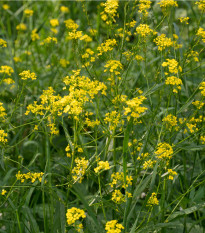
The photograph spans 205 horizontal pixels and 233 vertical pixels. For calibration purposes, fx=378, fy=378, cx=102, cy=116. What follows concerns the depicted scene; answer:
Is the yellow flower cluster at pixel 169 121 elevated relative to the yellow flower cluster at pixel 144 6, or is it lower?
lower

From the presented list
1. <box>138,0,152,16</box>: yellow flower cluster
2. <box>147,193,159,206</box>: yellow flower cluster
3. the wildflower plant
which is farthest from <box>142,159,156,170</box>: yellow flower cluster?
<box>138,0,152,16</box>: yellow flower cluster

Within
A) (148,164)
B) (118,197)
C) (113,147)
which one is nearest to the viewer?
(118,197)

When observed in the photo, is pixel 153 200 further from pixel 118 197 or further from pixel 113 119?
pixel 113 119

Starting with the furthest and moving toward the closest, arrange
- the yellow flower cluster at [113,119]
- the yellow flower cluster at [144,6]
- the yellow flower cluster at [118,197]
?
the yellow flower cluster at [144,6], the yellow flower cluster at [113,119], the yellow flower cluster at [118,197]

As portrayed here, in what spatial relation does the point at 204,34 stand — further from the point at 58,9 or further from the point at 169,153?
the point at 58,9

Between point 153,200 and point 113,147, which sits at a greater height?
point 113,147

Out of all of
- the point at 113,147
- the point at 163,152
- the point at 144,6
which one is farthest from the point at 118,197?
the point at 144,6

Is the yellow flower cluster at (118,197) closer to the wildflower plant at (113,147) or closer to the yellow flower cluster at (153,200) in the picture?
the wildflower plant at (113,147)

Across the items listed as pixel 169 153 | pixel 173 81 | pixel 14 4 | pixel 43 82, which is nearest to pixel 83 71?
pixel 173 81

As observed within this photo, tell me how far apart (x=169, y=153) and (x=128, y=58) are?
2.69ft

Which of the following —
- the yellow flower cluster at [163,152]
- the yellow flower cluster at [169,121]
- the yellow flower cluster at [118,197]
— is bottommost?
the yellow flower cluster at [118,197]

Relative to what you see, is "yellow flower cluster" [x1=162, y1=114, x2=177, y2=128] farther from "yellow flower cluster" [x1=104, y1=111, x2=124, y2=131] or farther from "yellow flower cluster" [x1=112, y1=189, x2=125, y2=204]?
"yellow flower cluster" [x1=112, y1=189, x2=125, y2=204]

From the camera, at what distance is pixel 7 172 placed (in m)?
2.59

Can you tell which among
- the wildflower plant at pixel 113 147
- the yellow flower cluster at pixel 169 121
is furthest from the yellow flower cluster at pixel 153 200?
the yellow flower cluster at pixel 169 121
